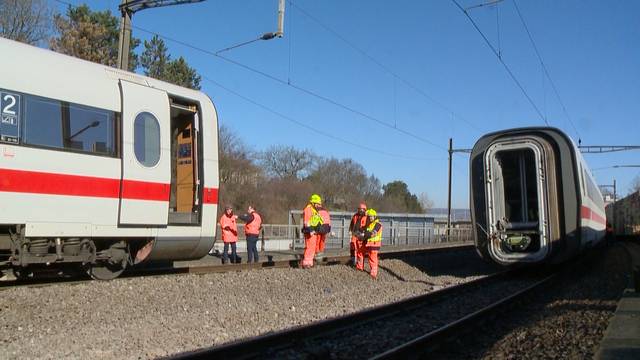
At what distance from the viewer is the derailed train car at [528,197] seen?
12.7m

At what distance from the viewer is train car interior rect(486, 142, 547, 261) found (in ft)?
42.5

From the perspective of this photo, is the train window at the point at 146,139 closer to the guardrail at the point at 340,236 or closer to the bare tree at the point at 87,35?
the guardrail at the point at 340,236

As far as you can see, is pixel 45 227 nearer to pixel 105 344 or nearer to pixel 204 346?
pixel 105 344

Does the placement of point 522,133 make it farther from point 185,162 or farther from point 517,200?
point 185,162

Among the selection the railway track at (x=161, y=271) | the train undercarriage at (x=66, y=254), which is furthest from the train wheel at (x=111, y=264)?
the railway track at (x=161, y=271)

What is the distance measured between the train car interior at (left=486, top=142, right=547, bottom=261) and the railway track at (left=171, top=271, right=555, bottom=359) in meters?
2.78

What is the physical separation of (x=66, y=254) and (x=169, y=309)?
2.03 m

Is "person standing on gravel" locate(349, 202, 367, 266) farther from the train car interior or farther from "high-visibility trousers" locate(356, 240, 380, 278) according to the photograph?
the train car interior


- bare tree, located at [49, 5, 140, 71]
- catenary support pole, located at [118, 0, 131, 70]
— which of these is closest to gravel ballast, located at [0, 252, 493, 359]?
catenary support pole, located at [118, 0, 131, 70]

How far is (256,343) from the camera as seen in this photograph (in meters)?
5.88

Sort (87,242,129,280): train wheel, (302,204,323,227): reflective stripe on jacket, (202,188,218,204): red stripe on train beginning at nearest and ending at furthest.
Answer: (87,242,129,280): train wheel, (202,188,218,204): red stripe on train, (302,204,323,227): reflective stripe on jacket

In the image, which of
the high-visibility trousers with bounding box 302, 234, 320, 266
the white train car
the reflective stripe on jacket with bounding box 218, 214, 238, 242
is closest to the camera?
the white train car

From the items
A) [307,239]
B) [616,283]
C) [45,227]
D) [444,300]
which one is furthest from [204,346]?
[616,283]

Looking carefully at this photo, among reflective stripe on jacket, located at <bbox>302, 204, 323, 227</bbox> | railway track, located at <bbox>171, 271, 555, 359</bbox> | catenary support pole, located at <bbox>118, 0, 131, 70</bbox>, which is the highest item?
catenary support pole, located at <bbox>118, 0, 131, 70</bbox>
